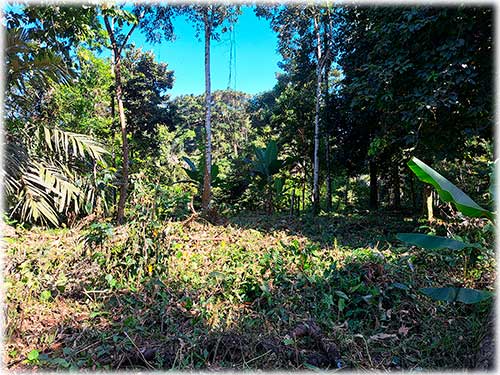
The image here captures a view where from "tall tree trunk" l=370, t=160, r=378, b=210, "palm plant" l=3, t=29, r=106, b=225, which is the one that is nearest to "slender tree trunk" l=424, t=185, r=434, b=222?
"tall tree trunk" l=370, t=160, r=378, b=210

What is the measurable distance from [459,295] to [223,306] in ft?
5.93

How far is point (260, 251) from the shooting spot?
3.93 m

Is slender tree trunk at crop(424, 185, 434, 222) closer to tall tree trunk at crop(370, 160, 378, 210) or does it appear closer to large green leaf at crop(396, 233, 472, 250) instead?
tall tree trunk at crop(370, 160, 378, 210)

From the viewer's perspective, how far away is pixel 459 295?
2.09m

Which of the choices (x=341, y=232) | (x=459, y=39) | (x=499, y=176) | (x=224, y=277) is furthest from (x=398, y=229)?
(x=224, y=277)

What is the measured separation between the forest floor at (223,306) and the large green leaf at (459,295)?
278mm

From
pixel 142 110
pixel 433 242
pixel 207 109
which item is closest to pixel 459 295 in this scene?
pixel 433 242

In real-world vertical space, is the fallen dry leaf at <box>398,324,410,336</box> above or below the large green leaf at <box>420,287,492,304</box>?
below

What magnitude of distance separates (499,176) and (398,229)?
12.6 feet

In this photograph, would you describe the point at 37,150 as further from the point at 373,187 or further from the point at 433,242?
the point at 373,187

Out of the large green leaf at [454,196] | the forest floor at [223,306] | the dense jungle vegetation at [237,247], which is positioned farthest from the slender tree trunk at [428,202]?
the large green leaf at [454,196]

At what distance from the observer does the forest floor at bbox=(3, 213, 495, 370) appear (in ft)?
7.06

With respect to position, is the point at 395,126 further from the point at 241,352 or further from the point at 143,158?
the point at 143,158

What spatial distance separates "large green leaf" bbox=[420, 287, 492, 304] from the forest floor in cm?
28
